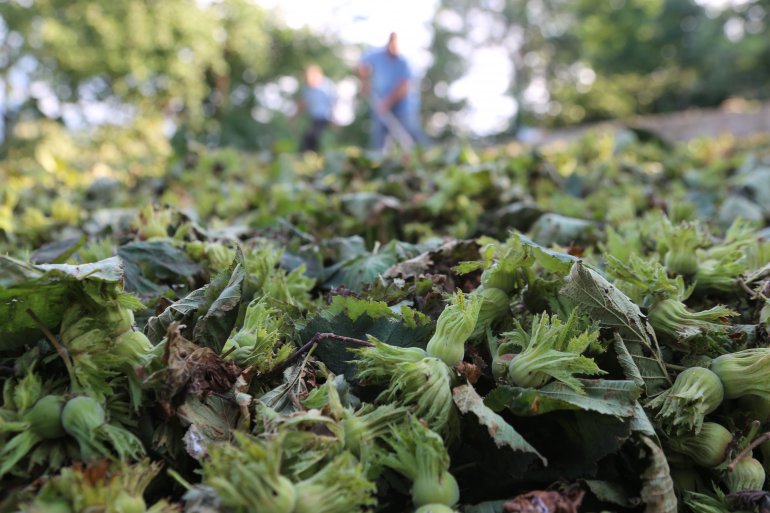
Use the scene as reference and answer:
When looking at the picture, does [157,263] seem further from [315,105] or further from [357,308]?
[315,105]

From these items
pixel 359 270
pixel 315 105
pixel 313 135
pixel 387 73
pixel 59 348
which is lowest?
pixel 313 135

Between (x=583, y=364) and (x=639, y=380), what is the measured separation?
6.0 inches

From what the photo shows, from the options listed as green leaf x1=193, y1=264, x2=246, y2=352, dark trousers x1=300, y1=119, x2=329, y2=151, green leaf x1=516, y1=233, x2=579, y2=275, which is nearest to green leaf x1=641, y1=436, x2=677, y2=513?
green leaf x1=516, y1=233, x2=579, y2=275

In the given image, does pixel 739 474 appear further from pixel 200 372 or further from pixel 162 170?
pixel 162 170

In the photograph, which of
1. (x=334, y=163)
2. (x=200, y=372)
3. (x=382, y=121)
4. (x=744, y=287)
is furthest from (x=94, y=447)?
(x=382, y=121)

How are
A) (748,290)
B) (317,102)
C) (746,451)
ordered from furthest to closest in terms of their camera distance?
1. (317,102)
2. (748,290)
3. (746,451)

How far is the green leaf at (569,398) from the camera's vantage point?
114 centimetres

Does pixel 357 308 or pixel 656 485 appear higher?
pixel 357 308

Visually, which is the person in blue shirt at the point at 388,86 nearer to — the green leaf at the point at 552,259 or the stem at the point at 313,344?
the green leaf at the point at 552,259

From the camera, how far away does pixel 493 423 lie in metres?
1.09

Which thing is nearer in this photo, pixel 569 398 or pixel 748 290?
pixel 569 398

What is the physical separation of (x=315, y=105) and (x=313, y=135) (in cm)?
92

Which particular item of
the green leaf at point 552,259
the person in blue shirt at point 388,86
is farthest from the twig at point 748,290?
the person in blue shirt at point 388,86

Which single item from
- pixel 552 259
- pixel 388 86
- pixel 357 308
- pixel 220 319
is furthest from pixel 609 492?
pixel 388 86
